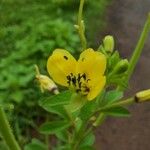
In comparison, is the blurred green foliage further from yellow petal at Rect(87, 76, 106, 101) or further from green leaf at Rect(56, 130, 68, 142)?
yellow petal at Rect(87, 76, 106, 101)

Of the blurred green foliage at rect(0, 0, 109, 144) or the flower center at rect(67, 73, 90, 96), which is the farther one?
the blurred green foliage at rect(0, 0, 109, 144)

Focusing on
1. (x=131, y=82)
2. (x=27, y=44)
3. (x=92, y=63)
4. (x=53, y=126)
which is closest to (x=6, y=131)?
(x=53, y=126)

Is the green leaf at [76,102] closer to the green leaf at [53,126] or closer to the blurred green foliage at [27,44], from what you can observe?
the green leaf at [53,126]

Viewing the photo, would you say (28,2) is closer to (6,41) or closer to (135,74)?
(6,41)

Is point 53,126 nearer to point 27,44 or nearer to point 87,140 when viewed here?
point 87,140

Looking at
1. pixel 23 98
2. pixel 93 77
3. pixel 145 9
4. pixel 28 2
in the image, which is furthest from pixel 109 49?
pixel 145 9

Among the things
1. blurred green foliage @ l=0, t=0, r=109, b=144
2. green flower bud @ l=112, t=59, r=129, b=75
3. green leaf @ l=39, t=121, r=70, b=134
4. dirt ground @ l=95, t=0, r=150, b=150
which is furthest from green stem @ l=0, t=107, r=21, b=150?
dirt ground @ l=95, t=0, r=150, b=150

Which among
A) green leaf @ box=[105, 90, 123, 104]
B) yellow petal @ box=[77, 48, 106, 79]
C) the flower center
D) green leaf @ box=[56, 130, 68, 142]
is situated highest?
yellow petal @ box=[77, 48, 106, 79]
